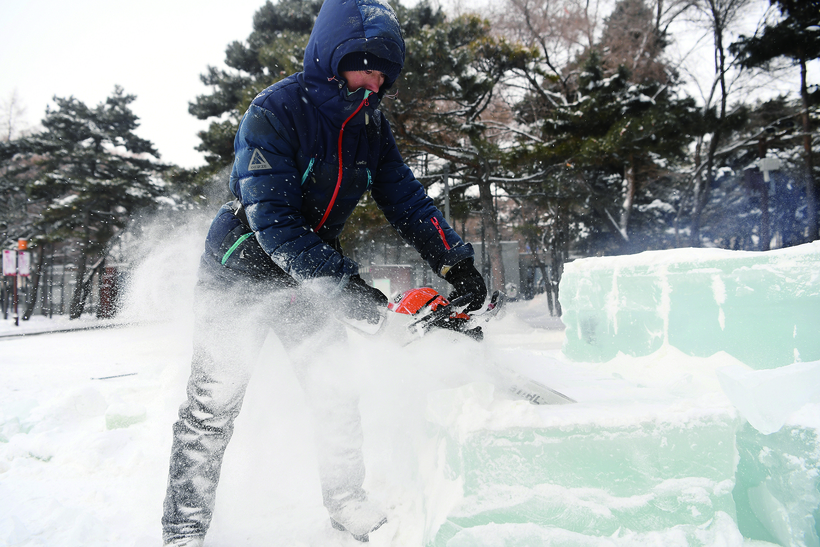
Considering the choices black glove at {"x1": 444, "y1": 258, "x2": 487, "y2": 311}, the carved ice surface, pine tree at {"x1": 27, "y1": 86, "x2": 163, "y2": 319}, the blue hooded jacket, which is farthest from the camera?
pine tree at {"x1": 27, "y1": 86, "x2": 163, "y2": 319}

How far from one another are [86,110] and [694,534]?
22814 millimetres

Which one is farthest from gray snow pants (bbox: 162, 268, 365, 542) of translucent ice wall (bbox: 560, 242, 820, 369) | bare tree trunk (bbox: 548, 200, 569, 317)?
bare tree trunk (bbox: 548, 200, 569, 317)

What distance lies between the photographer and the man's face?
1530mm

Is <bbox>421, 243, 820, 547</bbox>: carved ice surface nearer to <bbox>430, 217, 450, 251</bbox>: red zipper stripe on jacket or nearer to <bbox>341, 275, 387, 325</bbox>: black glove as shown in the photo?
<bbox>341, 275, 387, 325</bbox>: black glove

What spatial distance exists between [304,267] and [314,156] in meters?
0.43

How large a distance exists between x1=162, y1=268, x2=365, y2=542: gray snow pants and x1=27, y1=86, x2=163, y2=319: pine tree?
56.4ft

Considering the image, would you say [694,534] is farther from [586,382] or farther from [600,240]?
[600,240]

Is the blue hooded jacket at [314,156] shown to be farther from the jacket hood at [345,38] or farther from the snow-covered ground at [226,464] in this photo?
the snow-covered ground at [226,464]

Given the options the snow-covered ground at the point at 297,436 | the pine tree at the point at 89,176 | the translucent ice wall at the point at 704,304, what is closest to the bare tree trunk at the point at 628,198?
the translucent ice wall at the point at 704,304

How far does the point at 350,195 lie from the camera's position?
172 centimetres

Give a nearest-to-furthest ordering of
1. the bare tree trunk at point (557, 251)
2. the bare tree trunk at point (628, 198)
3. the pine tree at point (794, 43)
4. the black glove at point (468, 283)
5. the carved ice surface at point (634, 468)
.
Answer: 1. the carved ice surface at point (634, 468)
2. the black glove at point (468, 283)
3. the pine tree at point (794, 43)
4. the bare tree trunk at point (557, 251)
5. the bare tree trunk at point (628, 198)

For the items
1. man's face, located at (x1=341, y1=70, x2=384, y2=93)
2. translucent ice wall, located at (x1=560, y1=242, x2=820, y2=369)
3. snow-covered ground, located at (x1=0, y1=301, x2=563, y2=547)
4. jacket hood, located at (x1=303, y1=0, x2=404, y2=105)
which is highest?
jacket hood, located at (x1=303, y1=0, x2=404, y2=105)

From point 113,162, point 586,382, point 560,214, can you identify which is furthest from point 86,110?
point 586,382

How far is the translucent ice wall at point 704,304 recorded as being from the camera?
201 cm
